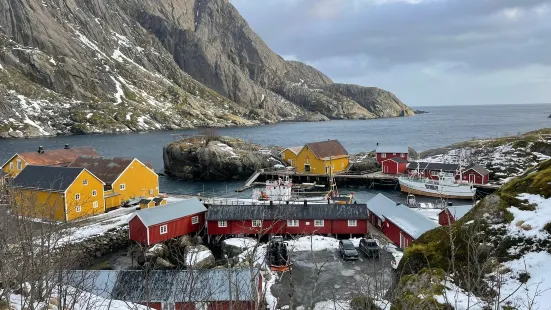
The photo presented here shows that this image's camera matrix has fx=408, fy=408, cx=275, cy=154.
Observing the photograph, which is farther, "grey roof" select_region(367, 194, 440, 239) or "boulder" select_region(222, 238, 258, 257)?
"boulder" select_region(222, 238, 258, 257)

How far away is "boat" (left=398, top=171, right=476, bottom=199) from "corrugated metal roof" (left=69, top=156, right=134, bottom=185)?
126 ft

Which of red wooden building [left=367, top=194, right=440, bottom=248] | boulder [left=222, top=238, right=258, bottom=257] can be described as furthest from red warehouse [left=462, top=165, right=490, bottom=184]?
boulder [left=222, top=238, right=258, bottom=257]

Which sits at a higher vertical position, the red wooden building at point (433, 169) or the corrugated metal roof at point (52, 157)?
the corrugated metal roof at point (52, 157)

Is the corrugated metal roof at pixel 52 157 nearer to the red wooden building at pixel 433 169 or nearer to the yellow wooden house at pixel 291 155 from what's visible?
the yellow wooden house at pixel 291 155

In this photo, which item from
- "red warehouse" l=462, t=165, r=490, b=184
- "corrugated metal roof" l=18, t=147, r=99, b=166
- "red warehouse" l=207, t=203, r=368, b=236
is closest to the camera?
"red warehouse" l=207, t=203, r=368, b=236

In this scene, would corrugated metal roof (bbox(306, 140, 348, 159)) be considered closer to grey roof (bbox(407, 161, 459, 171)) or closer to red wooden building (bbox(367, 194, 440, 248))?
grey roof (bbox(407, 161, 459, 171))

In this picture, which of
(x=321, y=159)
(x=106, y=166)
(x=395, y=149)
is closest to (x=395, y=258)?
(x=106, y=166)

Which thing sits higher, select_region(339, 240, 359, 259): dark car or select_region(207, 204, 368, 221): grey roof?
select_region(207, 204, 368, 221): grey roof

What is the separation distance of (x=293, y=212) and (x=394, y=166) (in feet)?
120

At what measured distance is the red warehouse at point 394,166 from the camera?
6800 cm

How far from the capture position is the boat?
2181 inches

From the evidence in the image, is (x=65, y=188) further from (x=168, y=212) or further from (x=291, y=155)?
(x=291, y=155)

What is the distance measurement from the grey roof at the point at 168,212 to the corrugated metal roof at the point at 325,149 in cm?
3382

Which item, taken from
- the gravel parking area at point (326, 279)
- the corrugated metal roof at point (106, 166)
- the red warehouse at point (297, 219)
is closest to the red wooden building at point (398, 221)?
the red warehouse at point (297, 219)
